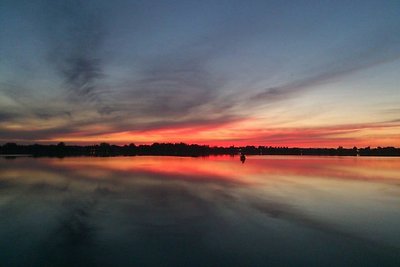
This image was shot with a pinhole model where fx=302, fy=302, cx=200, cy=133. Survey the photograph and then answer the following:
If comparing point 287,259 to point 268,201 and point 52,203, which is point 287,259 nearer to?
point 268,201

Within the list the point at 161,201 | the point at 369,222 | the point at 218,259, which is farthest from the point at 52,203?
the point at 369,222

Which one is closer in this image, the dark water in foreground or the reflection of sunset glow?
the dark water in foreground

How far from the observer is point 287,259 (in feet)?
33.3

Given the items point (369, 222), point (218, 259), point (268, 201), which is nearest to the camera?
point (218, 259)

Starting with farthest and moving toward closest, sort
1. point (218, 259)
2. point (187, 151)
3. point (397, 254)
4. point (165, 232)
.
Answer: point (187, 151) → point (165, 232) → point (397, 254) → point (218, 259)

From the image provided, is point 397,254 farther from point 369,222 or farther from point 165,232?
point 165,232

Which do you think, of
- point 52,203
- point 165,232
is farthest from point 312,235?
point 52,203

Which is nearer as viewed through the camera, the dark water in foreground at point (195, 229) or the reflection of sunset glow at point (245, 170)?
the dark water in foreground at point (195, 229)

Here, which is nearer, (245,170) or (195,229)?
(195,229)

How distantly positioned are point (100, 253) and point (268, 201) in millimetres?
13134

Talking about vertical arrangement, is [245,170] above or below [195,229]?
above

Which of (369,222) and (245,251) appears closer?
(245,251)

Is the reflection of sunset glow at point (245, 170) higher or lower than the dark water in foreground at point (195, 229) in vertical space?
higher

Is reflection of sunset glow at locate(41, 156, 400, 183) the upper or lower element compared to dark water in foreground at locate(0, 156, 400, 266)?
upper
